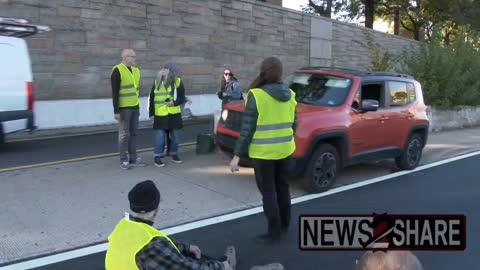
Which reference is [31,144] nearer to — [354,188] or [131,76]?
[131,76]

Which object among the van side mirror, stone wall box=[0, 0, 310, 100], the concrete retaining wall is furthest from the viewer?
stone wall box=[0, 0, 310, 100]

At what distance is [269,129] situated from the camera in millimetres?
4723

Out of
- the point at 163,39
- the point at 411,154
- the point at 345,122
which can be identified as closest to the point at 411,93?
the point at 411,154

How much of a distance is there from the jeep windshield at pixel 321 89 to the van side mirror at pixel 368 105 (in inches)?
11.3

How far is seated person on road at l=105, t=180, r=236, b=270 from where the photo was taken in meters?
2.57

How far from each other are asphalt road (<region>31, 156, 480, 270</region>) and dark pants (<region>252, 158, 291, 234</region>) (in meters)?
0.27

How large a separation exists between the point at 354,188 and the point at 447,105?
8.67 m

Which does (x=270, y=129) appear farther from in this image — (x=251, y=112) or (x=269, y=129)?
(x=251, y=112)

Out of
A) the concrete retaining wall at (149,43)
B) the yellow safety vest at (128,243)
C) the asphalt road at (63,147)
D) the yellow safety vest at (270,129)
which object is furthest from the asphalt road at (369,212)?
the concrete retaining wall at (149,43)

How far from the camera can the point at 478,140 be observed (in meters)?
12.2

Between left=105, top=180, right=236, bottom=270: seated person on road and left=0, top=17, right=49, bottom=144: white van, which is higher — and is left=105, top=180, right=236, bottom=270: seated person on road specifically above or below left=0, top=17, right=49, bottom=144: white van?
below

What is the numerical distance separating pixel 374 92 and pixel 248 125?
12.1ft

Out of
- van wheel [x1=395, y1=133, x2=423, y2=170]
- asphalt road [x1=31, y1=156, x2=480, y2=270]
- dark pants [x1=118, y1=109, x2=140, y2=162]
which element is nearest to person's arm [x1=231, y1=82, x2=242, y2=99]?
dark pants [x1=118, y1=109, x2=140, y2=162]

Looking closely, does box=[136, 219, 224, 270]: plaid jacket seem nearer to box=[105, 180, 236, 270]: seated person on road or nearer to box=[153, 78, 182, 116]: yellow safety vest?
box=[105, 180, 236, 270]: seated person on road
